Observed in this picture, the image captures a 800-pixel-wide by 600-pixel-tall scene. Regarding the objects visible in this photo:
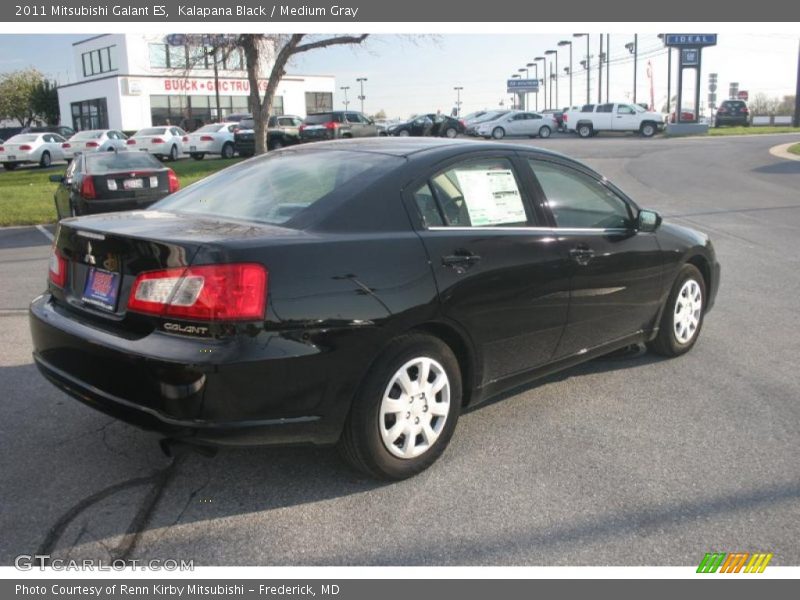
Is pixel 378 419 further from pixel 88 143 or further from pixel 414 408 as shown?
pixel 88 143

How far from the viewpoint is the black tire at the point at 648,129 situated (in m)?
43.4

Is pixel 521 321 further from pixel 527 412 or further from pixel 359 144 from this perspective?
pixel 359 144

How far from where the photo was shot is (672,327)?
5.54m

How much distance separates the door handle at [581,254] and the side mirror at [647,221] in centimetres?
63

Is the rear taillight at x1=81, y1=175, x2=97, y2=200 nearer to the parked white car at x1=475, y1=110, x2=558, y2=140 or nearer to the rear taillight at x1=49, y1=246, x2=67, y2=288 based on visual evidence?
the rear taillight at x1=49, y1=246, x2=67, y2=288

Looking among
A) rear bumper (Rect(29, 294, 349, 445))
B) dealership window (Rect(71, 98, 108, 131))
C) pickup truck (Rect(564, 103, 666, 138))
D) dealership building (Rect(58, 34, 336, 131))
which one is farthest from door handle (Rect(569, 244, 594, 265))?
dealership window (Rect(71, 98, 108, 131))

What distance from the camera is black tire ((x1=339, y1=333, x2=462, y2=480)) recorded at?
3.54 metres

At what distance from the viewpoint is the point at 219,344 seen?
125 inches

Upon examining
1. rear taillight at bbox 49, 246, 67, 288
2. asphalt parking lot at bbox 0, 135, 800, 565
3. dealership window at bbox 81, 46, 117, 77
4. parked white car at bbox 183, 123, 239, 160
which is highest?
dealership window at bbox 81, 46, 117, 77

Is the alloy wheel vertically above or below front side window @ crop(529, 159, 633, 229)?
below

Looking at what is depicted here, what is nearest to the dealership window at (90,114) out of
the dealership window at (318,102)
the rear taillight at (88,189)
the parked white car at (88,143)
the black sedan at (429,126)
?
the dealership window at (318,102)

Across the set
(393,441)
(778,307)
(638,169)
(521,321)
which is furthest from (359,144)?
(638,169)

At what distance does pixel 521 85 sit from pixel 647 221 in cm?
8024

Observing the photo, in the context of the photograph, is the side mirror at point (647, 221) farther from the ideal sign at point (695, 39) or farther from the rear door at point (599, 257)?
the ideal sign at point (695, 39)
